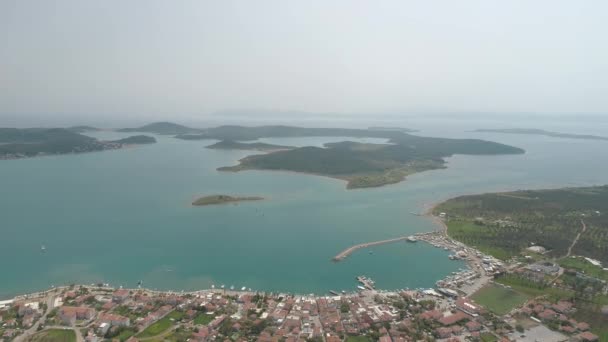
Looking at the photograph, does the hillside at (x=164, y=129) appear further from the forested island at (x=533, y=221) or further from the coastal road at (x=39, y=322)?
the coastal road at (x=39, y=322)

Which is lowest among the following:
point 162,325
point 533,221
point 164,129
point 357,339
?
point 357,339

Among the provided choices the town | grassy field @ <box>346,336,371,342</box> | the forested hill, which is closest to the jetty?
the town

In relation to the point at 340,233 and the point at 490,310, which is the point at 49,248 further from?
the point at 490,310

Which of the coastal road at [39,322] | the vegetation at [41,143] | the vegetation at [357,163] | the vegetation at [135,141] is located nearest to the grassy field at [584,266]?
the vegetation at [357,163]

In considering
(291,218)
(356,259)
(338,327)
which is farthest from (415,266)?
(291,218)

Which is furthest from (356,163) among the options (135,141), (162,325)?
(135,141)

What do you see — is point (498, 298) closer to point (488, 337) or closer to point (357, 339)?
point (488, 337)
